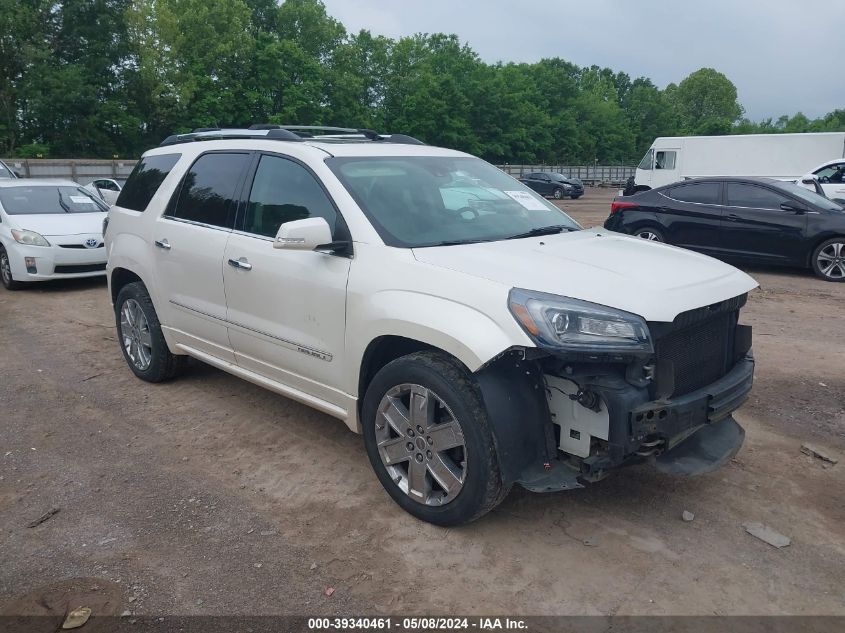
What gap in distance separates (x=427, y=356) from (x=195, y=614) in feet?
4.86

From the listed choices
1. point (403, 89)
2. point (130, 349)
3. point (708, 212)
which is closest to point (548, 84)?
point (403, 89)

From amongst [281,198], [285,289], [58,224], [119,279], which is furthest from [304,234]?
[58,224]

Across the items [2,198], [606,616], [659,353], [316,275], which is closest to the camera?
[606,616]

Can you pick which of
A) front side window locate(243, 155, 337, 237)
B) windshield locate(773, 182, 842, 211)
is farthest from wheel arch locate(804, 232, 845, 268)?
front side window locate(243, 155, 337, 237)

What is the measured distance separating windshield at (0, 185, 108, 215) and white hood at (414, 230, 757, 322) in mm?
9102

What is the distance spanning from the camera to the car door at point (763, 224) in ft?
34.3

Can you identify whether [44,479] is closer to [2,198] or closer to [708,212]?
[2,198]

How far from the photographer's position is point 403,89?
6153cm

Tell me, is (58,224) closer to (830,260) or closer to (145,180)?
(145,180)

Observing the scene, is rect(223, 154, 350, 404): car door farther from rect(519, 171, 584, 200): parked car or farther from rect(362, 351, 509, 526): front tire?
rect(519, 171, 584, 200): parked car

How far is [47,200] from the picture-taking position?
10.8m

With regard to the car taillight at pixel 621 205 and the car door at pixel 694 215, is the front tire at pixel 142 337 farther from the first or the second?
the car taillight at pixel 621 205

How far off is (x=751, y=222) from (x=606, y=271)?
847 cm

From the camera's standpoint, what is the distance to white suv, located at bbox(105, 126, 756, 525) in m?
3.07
